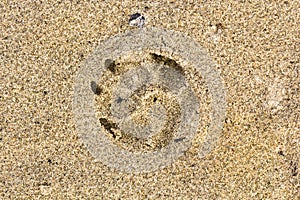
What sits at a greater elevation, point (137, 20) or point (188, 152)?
point (137, 20)

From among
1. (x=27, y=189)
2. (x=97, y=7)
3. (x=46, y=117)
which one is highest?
(x=97, y=7)

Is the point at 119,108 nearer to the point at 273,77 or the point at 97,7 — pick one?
the point at 97,7

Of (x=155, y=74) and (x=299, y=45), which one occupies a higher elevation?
(x=299, y=45)

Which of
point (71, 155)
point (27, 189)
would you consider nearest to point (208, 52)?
point (71, 155)

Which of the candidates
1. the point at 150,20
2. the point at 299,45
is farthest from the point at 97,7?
the point at 299,45

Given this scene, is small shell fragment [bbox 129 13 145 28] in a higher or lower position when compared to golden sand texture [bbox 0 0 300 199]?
higher

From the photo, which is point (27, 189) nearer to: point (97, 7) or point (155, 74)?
point (155, 74)

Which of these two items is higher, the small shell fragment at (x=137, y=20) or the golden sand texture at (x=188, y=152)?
the small shell fragment at (x=137, y=20)
